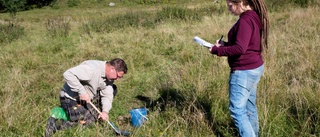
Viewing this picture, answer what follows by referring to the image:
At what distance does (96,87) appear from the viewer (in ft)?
11.0

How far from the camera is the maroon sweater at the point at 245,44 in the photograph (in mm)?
2291

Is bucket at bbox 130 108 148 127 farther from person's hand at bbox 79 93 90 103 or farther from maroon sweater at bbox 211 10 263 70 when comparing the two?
maroon sweater at bbox 211 10 263 70

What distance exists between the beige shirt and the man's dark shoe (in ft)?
1.06

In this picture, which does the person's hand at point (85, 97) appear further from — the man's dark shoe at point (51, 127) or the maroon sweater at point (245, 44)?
the maroon sweater at point (245, 44)

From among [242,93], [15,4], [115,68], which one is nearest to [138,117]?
[115,68]

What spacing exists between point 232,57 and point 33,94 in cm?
300

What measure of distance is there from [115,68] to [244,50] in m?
1.36

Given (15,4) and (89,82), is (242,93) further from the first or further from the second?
(15,4)

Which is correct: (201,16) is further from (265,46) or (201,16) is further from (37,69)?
(265,46)

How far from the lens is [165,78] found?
4.75 metres

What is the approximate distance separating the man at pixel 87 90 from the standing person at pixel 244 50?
117cm

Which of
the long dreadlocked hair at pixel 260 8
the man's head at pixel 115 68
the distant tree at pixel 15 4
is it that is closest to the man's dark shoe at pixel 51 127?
the man's head at pixel 115 68

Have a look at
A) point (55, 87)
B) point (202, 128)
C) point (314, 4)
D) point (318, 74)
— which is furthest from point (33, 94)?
point (314, 4)

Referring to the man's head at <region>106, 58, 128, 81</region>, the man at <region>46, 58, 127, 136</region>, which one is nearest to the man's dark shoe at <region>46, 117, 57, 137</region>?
the man at <region>46, 58, 127, 136</region>
